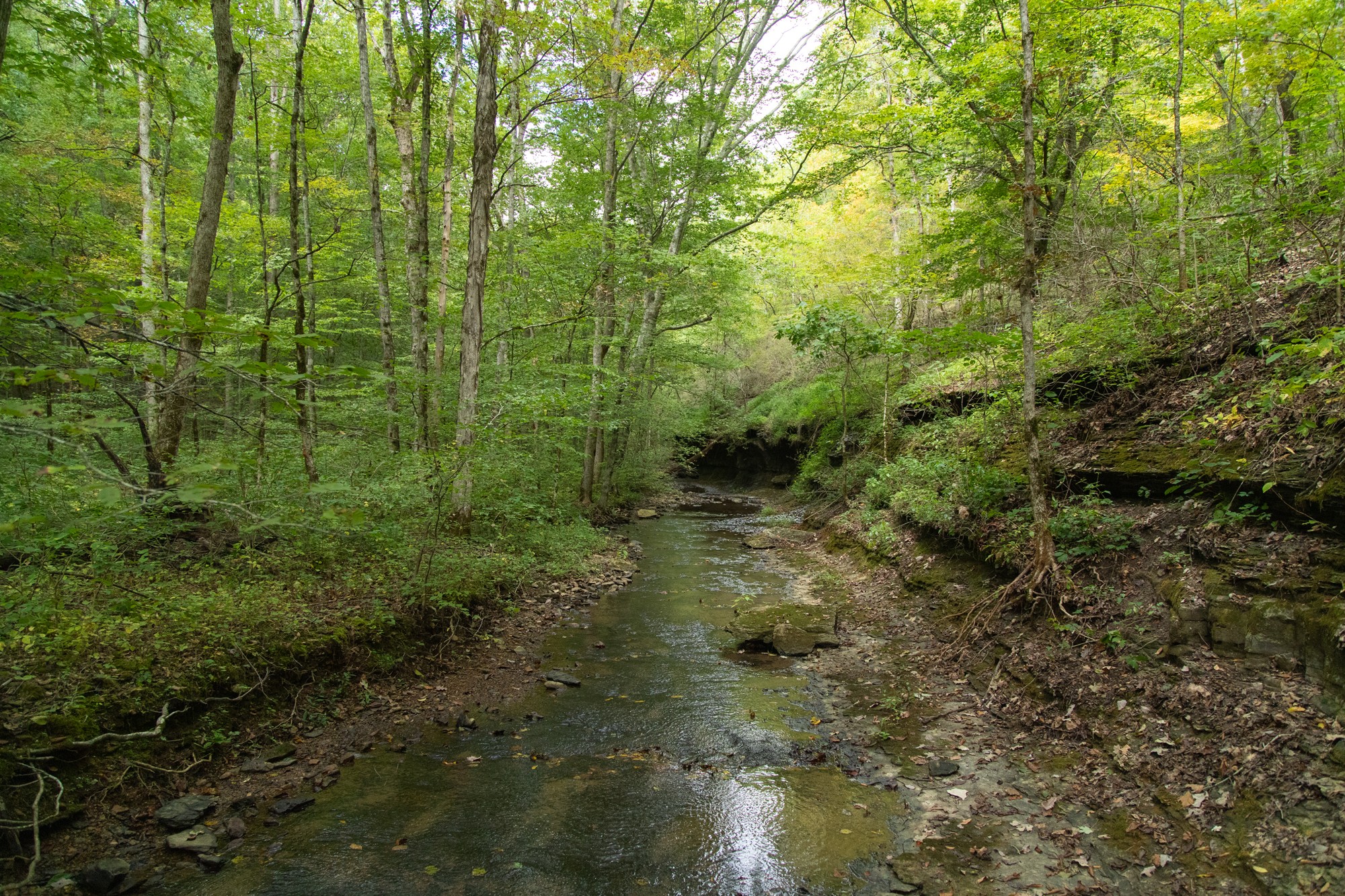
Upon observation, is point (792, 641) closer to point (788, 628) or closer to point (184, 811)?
point (788, 628)

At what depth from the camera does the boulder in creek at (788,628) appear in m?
8.03

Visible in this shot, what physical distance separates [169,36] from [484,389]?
7439 mm

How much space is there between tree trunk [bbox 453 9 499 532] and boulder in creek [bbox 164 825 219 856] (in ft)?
17.8

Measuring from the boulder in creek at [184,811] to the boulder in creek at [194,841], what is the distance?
0.06 m

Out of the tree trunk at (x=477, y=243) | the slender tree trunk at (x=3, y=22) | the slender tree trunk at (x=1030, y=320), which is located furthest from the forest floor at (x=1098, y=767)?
the slender tree trunk at (x=3, y=22)

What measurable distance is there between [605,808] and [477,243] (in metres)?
8.33

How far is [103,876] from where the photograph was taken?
3420mm

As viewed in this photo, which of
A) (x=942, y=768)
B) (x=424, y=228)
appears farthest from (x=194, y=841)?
(x=424, y=228)

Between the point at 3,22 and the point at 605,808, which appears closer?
the point at 3,22

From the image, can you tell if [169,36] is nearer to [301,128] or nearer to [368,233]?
[301,128]

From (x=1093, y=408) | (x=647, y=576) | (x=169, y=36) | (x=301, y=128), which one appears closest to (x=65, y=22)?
(x=169, y=36)

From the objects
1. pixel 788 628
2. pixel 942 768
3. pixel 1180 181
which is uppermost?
pixel 1180 181

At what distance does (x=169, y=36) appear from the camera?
21.7ft

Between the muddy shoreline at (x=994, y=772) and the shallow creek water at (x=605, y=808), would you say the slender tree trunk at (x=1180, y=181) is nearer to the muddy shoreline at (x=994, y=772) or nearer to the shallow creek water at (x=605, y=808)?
the muddy shoreline at (x=994, y=772)
